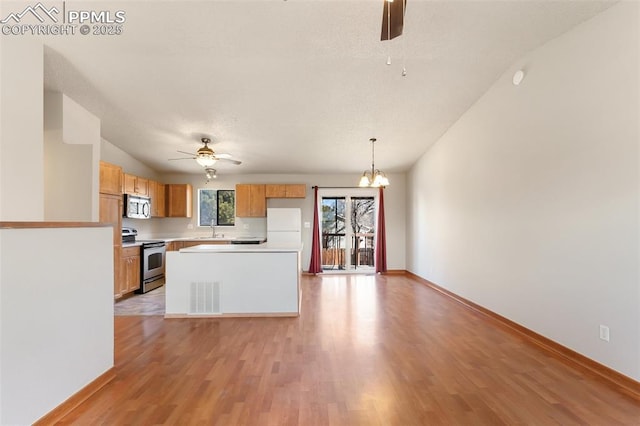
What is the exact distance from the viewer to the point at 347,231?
7125 mm

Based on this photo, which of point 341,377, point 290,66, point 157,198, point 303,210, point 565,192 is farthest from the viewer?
point 303,210

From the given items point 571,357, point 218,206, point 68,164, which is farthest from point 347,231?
point 68,164

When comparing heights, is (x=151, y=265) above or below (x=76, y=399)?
above

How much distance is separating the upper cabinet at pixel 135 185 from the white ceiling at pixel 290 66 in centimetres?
62

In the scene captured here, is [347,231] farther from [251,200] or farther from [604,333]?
[604,333]

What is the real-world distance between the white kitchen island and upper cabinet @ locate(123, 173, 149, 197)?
2.11 m

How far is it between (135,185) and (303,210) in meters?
3.48

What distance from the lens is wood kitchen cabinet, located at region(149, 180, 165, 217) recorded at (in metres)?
5.93

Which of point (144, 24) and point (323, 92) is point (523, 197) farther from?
point (144, 24)

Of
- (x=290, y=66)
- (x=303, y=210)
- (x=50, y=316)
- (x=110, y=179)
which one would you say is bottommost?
(x=50, y=316)

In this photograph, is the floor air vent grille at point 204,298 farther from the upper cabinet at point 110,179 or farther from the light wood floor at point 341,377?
the upper cabinet at point 110,179

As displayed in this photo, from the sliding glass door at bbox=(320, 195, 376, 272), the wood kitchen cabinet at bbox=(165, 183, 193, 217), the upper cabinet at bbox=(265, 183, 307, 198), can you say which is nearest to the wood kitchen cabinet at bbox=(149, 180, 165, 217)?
the wood kitchen cabinet at bbox=(165, 183, 193, 217)

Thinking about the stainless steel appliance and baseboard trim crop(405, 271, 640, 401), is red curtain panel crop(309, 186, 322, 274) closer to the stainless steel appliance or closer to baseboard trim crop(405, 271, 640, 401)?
the stainless steel appliance

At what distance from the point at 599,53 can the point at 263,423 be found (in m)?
3.77
